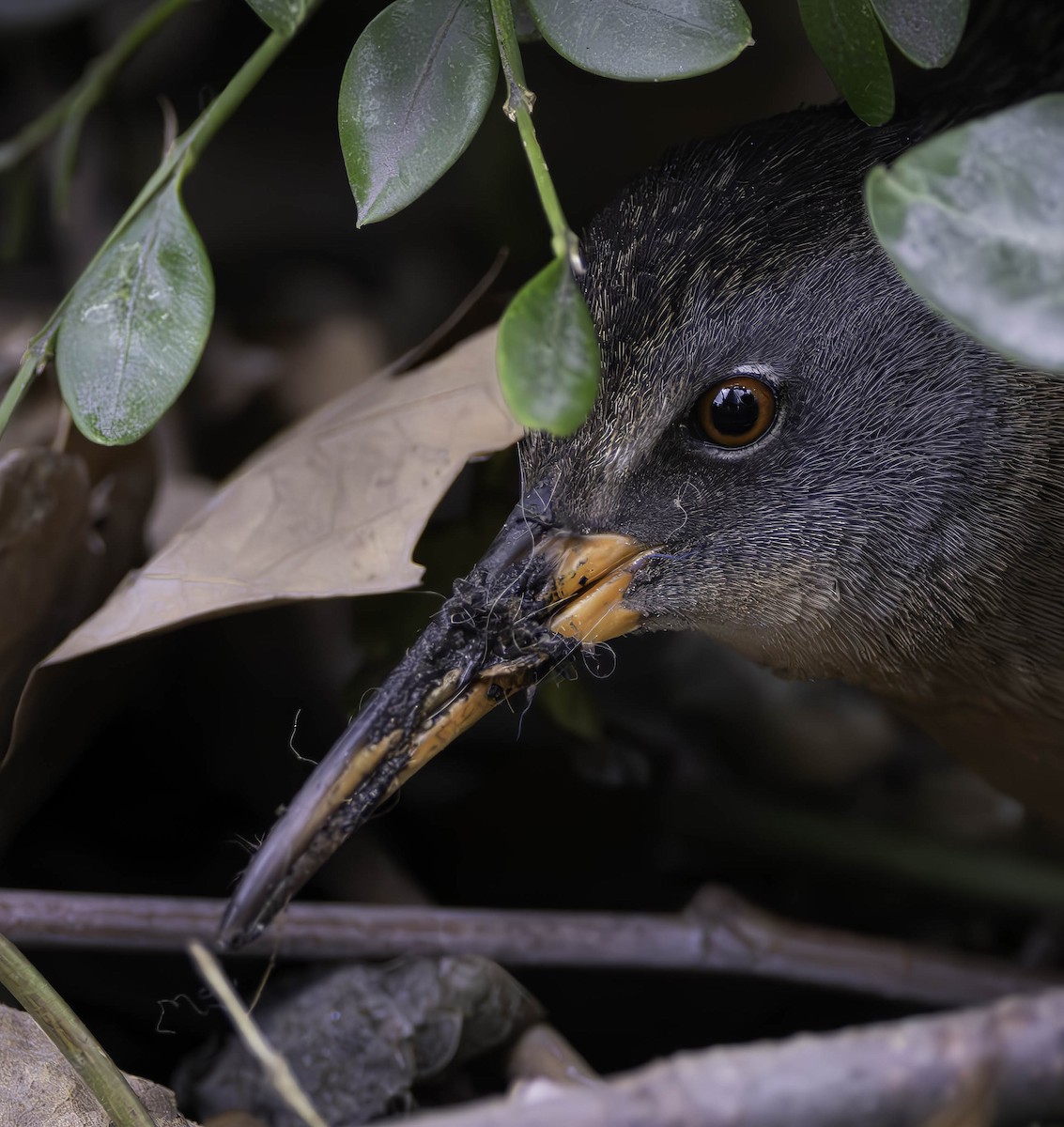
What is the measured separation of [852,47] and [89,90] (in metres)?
1.01

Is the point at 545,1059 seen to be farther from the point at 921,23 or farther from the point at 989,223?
the point at 921,23

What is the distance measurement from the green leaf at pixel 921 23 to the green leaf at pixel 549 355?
1.25 feet

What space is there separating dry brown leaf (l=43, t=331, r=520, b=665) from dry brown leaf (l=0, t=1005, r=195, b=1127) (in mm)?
349

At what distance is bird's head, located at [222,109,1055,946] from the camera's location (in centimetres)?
122

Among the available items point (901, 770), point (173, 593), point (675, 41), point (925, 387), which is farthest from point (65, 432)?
point (901, 770)

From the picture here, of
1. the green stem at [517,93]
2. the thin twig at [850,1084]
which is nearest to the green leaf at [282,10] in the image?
the green stem at [517,93]

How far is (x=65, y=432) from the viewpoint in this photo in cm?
138

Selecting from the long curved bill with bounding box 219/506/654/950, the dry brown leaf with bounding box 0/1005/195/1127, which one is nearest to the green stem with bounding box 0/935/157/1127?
the dry brown leaf with bounding box 0/1005/195/1127

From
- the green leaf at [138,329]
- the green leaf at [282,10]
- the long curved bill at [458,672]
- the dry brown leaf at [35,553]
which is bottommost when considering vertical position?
the long curved bill at [458,672]

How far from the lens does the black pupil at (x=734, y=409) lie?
1232 millimetres

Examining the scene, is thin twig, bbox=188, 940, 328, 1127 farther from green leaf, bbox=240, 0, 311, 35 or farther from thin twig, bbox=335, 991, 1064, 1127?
green leaf, bbox=240, 0, 311, 35

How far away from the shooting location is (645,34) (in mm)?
973

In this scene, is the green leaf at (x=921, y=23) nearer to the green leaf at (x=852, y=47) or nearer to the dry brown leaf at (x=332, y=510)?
the green leaf at (x=852, y=47)

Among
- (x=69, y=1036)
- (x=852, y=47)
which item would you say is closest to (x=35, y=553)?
(x=69, y=1036)
